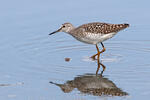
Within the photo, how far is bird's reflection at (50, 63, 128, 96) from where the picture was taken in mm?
9195

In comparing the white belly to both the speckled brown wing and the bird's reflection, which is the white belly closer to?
the speckled brown wing

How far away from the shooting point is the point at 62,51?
12.4 m

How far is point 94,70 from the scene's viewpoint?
10.8 meters

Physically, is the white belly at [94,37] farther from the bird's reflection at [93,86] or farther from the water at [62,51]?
the bird's reflection at [93,86]

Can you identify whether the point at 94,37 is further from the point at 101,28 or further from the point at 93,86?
the point at 93,86

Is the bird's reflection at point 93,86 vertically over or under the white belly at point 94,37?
under

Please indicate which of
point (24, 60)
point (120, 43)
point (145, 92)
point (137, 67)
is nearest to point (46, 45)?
point (24, 60)

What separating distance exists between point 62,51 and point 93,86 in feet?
9.67

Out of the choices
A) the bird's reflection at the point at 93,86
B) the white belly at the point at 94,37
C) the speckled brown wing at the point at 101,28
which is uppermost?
the speckled brown wing at the point at 101,28

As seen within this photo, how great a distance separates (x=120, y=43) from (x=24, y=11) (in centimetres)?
412

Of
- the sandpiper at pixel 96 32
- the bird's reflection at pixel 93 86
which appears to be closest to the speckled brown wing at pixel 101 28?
the sandpiper at pixel 96 32

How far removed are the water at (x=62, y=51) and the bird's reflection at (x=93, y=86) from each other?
73mm

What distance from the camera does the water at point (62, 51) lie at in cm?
958

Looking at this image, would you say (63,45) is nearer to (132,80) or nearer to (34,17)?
(34,17)
